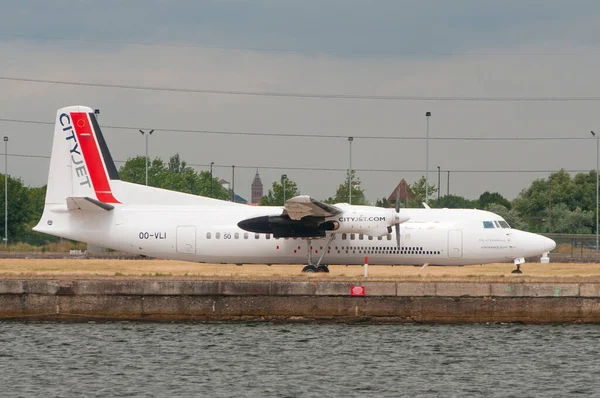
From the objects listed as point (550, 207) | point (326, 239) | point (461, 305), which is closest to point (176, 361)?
point (461, 305)

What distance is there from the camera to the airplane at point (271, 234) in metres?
43.5

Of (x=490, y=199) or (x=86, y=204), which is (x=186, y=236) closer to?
(x=86, y=204)

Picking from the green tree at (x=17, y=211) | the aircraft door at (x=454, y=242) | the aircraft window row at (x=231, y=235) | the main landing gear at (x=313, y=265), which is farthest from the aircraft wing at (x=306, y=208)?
the green tree at (x=17, y=211)

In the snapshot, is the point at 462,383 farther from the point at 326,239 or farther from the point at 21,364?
the point at 326,239

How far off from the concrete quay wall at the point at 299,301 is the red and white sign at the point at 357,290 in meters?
0.12

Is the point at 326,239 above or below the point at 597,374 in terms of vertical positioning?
above

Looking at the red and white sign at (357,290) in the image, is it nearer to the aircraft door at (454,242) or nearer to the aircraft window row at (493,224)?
Answer: the aircraft door at (454,242)

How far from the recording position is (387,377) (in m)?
26.9

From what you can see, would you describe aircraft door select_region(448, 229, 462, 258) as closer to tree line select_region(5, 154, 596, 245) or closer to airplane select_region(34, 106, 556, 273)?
airplane select_region(34, 106, 556, 273)

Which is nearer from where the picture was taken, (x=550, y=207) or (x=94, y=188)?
(x=94, y=188)

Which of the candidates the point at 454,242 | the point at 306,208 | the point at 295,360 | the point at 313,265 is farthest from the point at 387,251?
the point at 295,360

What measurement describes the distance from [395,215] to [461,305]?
28.9 feet

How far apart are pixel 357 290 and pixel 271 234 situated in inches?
389

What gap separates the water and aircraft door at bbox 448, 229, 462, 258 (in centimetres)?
980
